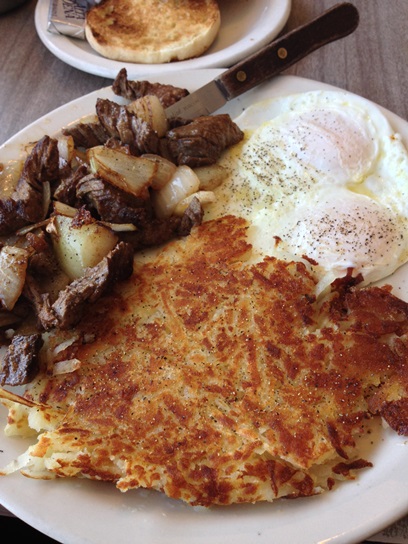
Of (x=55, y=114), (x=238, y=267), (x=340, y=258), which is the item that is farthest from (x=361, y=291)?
(x=55, y=114)

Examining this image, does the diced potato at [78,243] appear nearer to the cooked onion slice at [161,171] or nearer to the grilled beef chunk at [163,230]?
the grilled beef chunk at [163,230]

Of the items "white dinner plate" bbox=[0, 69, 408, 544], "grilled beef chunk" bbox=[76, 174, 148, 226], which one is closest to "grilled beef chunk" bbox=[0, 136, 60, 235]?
"grilled beef chunk" bbox=[76, 174, 148, 226]

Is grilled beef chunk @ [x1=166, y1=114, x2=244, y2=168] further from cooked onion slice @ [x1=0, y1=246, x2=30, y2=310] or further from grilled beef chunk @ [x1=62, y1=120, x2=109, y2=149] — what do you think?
cooked onion slice @ [x1=0, y1=246, x2=30, y2=310]

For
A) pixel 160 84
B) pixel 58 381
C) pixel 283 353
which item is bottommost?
pixel 58 381

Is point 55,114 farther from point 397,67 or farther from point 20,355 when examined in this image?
point 397,67

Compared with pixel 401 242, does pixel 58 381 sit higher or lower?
lower

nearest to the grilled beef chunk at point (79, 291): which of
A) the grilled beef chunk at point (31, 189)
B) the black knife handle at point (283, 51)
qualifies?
the grilled beef chunk at point (31, 189)
